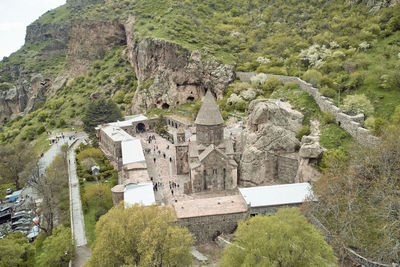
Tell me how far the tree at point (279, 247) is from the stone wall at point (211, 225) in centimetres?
608

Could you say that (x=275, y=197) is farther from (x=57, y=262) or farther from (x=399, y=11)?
(x=399, y=11)

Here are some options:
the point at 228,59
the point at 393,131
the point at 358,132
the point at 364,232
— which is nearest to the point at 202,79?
the point at 228,59

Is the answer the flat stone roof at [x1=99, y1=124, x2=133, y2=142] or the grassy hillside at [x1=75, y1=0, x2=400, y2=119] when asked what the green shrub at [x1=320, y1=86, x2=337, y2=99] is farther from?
the flat stone roof at [x1=99, y1=124, x2=133, y2=142]

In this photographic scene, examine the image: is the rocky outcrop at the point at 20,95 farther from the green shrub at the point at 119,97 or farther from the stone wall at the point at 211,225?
the stone wall at the point at 211,225

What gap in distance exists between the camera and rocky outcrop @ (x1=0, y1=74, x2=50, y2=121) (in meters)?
81.9

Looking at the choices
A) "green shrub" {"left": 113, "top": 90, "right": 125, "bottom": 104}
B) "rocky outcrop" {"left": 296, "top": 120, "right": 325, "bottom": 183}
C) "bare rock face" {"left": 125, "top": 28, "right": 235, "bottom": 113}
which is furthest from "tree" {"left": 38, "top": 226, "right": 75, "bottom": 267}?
"green shrub" {"left": 113, "top": 90, "right": 125, "bottom": 104}

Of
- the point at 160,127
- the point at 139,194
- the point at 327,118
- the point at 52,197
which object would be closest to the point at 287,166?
the point at 327,118

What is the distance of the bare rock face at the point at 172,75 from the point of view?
49031mm

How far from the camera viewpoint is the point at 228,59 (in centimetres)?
5125

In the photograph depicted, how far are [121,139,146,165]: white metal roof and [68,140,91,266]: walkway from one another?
604cm

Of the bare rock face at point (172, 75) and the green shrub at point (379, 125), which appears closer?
the green shrub at point (379, 125)

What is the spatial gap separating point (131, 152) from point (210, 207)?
14396 millimetres

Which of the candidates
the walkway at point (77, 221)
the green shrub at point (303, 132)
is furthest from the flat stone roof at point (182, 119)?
the green shrub at point (303, 132)

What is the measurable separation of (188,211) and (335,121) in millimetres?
15245
